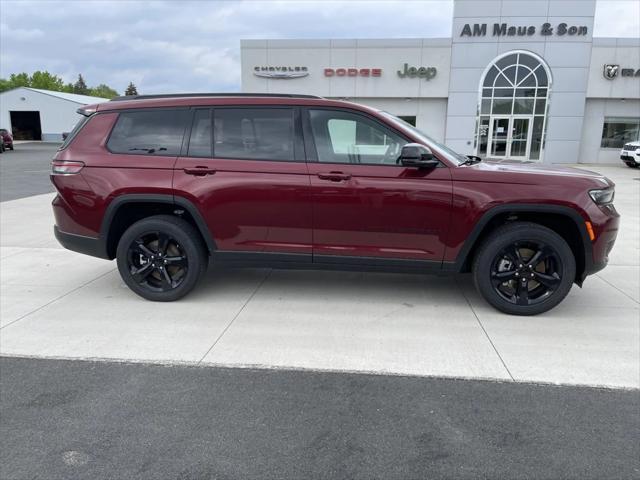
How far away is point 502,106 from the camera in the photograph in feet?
85.8

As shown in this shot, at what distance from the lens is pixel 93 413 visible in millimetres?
3027

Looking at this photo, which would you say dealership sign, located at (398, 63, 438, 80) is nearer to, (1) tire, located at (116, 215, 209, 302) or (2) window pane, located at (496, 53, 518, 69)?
(2) window pane, located at (496, 53, 518, 69)

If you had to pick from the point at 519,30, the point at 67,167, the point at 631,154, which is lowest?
the point at 631,154

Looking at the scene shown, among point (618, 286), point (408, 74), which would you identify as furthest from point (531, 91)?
point (618, 286)

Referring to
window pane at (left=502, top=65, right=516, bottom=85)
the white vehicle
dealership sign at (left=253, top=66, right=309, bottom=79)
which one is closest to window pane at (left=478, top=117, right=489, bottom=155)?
window pane at (left=502, top=65, right=516, bottom=85)

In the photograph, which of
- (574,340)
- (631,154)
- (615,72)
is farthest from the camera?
(615,72)

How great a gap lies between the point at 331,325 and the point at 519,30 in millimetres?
25593

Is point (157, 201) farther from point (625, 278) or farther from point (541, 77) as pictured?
point (541, 77)

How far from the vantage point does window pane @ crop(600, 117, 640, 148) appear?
26453mm

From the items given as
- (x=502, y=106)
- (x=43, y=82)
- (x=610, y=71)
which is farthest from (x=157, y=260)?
(x=43, y=82)

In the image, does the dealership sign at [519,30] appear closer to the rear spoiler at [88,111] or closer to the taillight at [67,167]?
the rear spoiler at [88,111]

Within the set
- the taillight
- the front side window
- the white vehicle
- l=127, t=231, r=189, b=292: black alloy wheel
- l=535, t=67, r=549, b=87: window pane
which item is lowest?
l=127, t=231, r=189, b=292: black alloy wheel

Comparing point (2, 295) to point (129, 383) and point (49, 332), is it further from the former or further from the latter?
point (129, 383)

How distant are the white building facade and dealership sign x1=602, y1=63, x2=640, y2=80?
162ft
